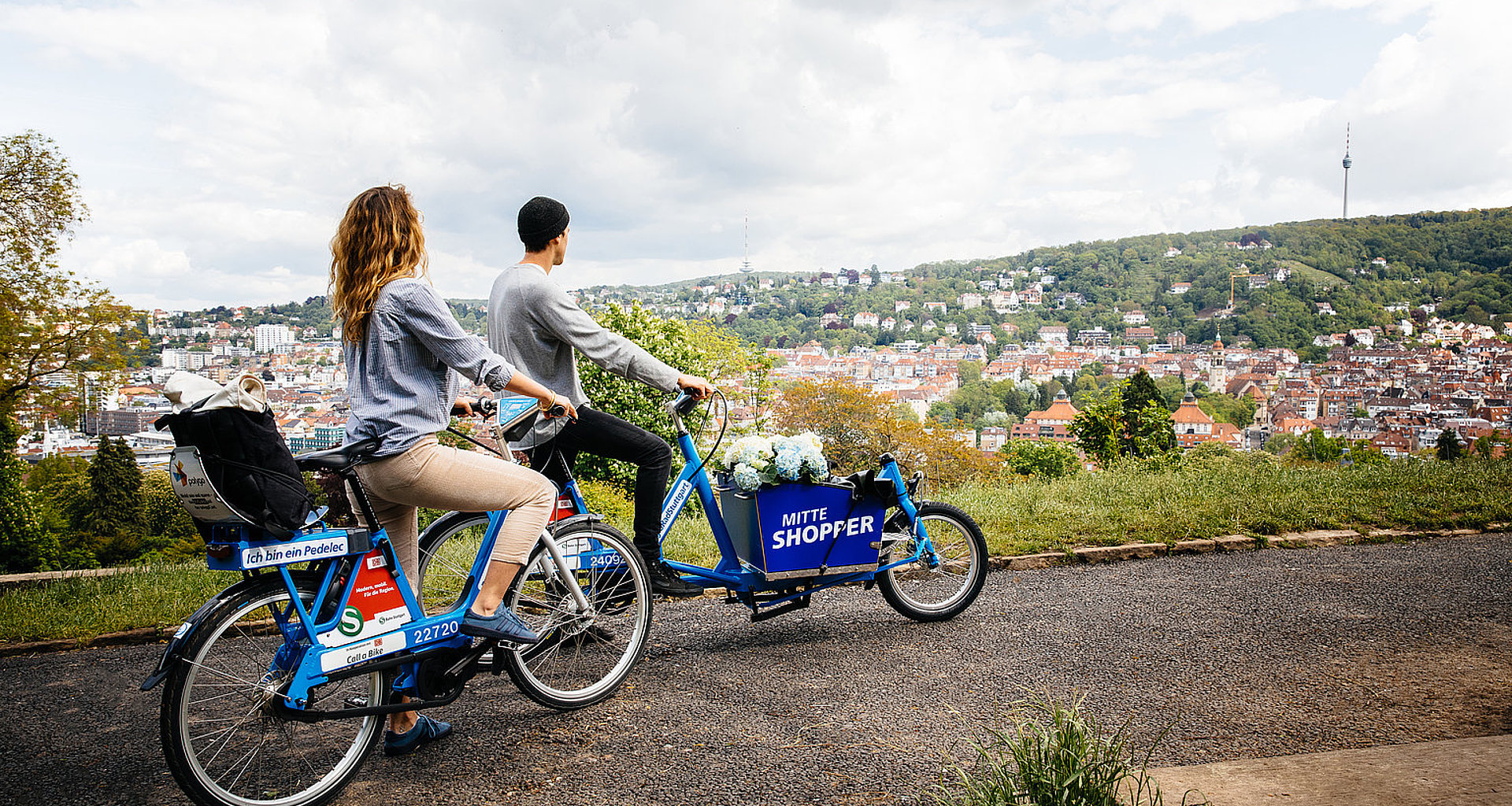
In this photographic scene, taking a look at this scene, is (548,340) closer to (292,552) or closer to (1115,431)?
(292,552)

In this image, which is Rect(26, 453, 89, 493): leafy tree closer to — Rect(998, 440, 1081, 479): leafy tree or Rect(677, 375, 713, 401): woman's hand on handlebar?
Rect(677, 375, 713, 401): woman's hand on handlebar

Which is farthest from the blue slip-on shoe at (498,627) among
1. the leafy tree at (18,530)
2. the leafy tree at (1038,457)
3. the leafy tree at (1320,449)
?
the leafy tree at (1038,457)

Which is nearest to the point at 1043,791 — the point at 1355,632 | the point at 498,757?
the point at 498,757

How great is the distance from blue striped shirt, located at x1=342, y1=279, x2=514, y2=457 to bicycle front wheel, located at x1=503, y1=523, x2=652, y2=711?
73cm

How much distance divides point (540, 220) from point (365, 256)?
0.90 metres

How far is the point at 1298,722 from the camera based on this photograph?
3.07 metres

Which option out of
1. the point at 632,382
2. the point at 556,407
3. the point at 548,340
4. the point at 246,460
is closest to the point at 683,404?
the point at 548,340

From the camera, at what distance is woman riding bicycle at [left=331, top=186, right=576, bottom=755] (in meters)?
2.76


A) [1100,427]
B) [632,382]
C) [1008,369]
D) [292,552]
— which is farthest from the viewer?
[1008,369]

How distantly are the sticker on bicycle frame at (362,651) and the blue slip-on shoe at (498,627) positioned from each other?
0.22 meters

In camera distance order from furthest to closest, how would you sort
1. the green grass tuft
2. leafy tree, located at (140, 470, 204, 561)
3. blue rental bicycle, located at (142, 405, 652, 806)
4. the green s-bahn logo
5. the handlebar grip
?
leafy tree, located at (140, 470, 204, 561) → the handlebar grip → the green s-bahn logo → blue rental bicycle, located at (142, 405, 652, 806) → the green grass tuft

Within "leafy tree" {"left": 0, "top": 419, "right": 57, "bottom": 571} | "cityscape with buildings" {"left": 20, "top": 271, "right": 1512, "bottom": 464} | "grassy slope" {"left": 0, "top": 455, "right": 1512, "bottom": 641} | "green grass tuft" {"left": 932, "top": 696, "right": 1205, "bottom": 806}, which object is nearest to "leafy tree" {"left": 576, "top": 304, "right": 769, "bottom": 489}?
"cityscape with buildings" {"left": 20, "top": 271, "right": 1512, "bottom": 464}

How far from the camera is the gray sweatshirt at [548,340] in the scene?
11.3 ft

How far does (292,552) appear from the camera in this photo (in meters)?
2.61
